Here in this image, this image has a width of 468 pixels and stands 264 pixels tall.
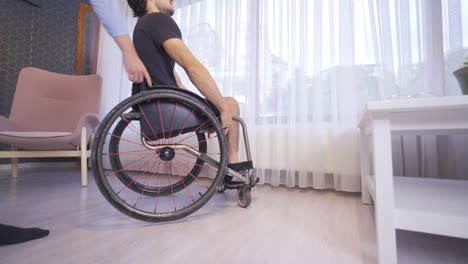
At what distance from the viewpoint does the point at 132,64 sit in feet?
2.70

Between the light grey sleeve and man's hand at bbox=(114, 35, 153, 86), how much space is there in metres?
0.03

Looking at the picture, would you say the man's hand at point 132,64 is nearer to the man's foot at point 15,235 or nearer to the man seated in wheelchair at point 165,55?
the man seated in wheelchair at point 165,55

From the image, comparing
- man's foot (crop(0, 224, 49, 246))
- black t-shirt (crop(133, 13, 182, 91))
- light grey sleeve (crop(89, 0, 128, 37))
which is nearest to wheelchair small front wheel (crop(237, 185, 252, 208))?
black t-shirt (crop(133, 13, 182, 91))

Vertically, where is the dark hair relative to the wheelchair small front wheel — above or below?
above

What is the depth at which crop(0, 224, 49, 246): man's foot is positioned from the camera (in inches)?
25.6

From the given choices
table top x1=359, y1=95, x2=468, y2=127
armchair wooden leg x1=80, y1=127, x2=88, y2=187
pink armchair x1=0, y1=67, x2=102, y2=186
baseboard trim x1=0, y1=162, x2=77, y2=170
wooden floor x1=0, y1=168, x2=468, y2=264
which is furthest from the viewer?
baseboard trim x1=0, y1=162, x2=77, y2=170

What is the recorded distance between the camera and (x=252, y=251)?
2.06 ft

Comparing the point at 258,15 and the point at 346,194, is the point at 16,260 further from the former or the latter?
the point at 258,15

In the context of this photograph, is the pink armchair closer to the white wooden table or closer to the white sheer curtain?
the white sheer curtain

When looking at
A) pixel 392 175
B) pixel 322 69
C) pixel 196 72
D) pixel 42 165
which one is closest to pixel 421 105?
pixel 392 175

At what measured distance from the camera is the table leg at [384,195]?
507 mm

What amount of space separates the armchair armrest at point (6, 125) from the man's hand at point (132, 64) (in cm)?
161

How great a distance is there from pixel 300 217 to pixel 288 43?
3.83ft

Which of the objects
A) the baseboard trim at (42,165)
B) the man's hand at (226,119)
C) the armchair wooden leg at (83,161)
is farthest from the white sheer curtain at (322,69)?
the baseboard trim at (42,165)
